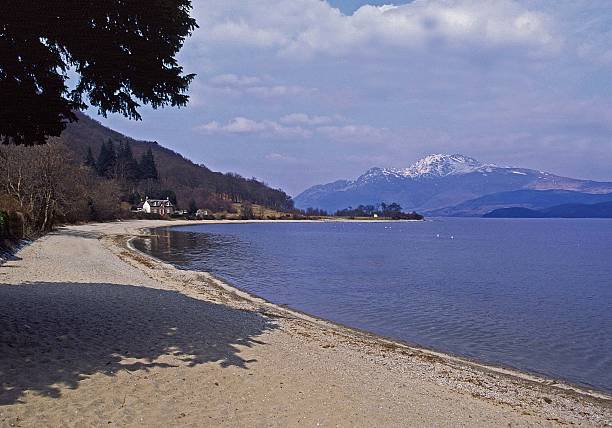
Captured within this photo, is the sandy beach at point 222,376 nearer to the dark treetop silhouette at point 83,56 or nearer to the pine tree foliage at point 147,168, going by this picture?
the dark treetop silhouette at point 83,56

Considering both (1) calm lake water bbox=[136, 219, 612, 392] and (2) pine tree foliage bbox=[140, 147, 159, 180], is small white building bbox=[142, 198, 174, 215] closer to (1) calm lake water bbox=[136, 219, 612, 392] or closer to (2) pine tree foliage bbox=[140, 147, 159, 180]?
(2) pine tree foliage bbox=[140, 147, 159, 180]

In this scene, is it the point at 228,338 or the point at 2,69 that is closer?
the point at 2,69

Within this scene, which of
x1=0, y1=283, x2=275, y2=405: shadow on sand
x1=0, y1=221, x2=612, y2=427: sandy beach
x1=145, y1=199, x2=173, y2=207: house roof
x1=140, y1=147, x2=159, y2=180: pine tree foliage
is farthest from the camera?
x1=140, y1=147, x2=159, y2=180: pine tree foliage

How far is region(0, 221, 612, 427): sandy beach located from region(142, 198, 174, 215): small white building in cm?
13014

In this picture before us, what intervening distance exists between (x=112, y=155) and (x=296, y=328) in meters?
141

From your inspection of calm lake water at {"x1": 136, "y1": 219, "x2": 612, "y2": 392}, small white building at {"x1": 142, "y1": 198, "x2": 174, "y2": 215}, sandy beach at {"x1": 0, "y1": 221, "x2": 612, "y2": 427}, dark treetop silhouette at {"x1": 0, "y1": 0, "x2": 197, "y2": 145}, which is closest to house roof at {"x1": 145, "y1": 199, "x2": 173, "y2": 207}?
small white building at {"x1": 142, "y1": 198, "x2": 174, "y2": 215}

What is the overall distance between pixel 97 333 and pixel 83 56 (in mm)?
6024

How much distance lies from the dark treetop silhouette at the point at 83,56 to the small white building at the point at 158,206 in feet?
446

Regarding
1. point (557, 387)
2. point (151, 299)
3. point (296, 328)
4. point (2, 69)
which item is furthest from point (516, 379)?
point (2, 69)

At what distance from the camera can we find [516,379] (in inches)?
507

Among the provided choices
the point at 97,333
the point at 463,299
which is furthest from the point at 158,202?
the point at 97,333

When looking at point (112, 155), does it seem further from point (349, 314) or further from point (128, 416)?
point (128, 416)

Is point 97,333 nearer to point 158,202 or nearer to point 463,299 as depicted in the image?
point 463,299

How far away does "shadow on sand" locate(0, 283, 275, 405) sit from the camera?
8156 millimetres
